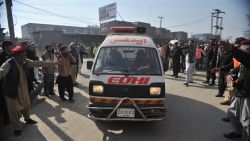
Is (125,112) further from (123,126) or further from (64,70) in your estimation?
(64,70)

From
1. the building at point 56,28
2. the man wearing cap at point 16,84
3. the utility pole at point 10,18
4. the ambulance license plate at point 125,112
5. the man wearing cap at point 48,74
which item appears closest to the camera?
the man wearing cap at point 16,84

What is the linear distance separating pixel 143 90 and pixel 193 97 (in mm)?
4445

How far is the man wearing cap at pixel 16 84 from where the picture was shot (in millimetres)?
5449

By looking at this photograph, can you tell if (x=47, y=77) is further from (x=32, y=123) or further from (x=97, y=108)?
(x=97, y=108)

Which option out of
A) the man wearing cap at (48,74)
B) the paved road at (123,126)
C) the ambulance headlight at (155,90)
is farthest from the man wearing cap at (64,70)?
the ambulance headlight at (155,90)

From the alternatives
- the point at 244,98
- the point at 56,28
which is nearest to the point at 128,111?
the point at 244,98

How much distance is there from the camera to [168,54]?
56.7ft

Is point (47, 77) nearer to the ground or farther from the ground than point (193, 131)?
farther from the ground

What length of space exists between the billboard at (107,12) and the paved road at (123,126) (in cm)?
4392

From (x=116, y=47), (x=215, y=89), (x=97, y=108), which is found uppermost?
(x=116, y=47)

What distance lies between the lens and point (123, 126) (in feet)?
20.5

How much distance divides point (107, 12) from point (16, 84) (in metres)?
48.4

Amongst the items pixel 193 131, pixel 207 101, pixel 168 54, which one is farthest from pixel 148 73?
pixel 168 54

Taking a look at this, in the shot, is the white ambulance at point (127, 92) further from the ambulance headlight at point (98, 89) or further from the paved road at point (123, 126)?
the paved road at point (123, 126)
